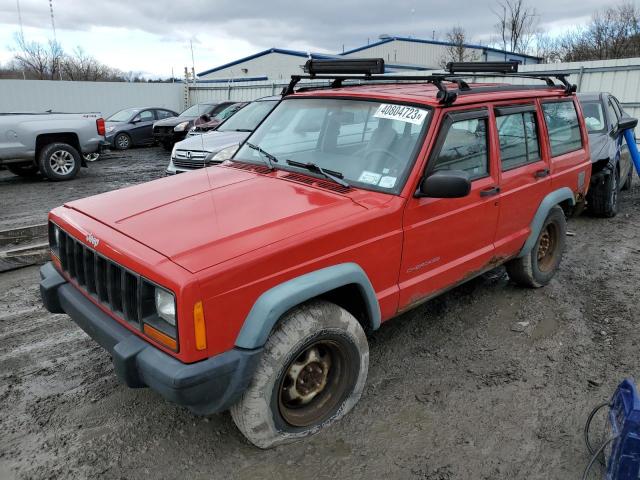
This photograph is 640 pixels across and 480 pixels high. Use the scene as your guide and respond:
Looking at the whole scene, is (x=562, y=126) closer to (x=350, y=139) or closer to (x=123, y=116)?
(x=350, y=139)

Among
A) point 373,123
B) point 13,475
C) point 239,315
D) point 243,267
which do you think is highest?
point 373,123

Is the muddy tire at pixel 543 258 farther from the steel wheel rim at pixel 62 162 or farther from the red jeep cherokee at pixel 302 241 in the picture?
the steel wheel rim at pixel 62 162

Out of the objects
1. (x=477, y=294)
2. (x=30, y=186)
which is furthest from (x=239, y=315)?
(x=30, y=186)

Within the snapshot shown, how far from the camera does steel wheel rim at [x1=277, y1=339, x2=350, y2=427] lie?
2.78m

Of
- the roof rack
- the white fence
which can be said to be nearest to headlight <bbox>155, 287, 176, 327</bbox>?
the roof rack

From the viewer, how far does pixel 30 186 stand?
34.8 ft

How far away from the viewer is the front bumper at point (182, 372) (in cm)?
225

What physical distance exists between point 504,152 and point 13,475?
3.81m

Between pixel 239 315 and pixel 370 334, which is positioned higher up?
pixel 239 315

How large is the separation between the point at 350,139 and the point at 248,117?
6.95 meters

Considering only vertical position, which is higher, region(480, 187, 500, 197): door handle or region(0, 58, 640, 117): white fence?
region(0, 58, 640, 117): white fence

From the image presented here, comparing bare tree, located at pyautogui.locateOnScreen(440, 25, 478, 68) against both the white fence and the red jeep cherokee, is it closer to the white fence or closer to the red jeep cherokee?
the white fence

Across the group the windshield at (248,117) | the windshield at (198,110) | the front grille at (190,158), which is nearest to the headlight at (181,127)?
the windshield at (198,110)

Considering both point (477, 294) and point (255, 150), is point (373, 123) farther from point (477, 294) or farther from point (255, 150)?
point (477, 294)
